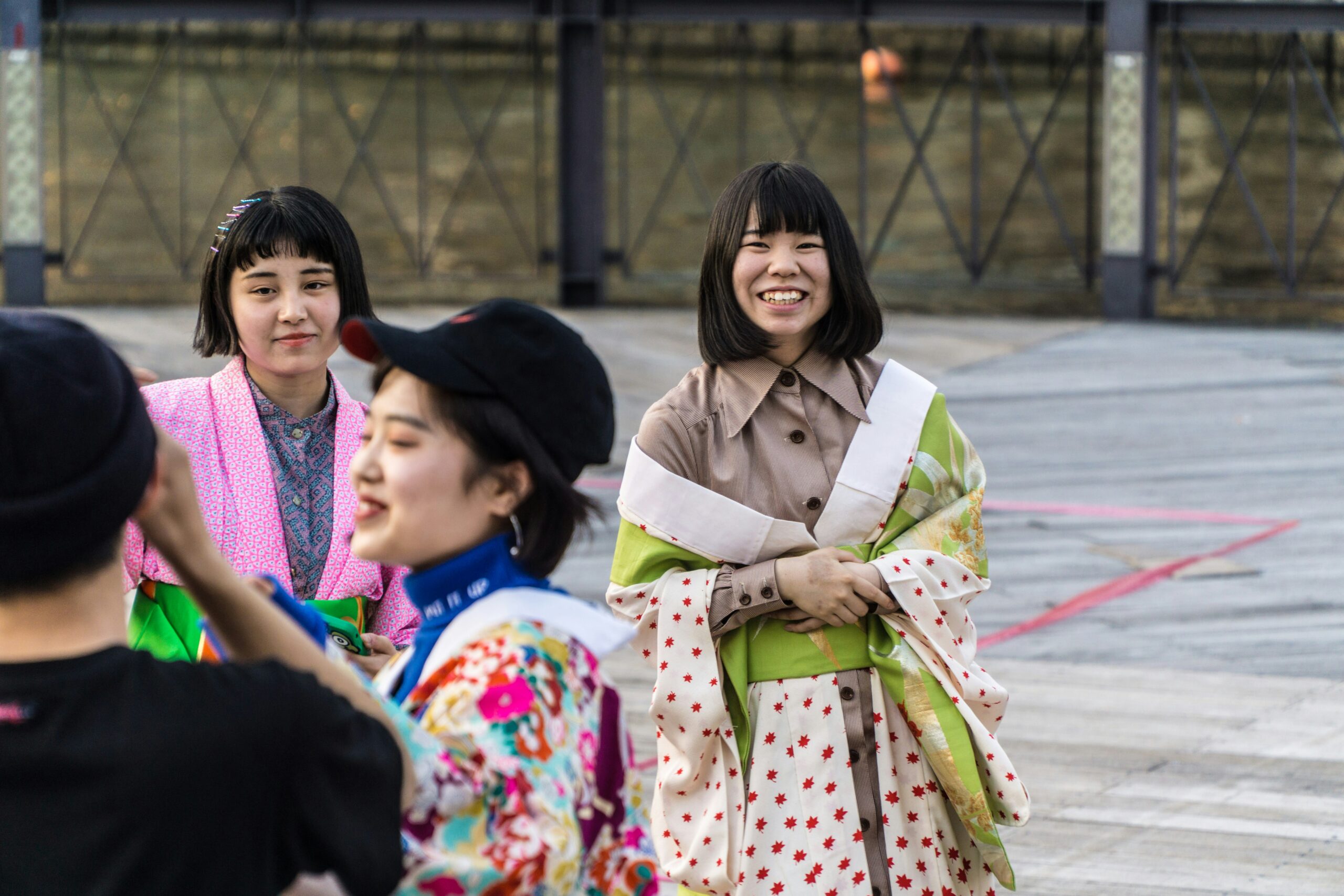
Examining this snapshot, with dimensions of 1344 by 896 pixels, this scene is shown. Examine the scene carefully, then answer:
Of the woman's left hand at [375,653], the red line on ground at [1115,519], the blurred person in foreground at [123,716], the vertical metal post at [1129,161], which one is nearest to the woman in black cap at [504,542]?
the blurred person in foreground at [123,716]

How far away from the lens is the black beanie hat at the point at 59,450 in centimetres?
138

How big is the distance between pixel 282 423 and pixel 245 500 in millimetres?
212

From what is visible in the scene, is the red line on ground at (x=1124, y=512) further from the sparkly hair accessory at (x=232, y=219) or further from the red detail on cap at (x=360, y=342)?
the red detail on cap at (x=360, y=342)

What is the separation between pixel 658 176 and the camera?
52.9 ft

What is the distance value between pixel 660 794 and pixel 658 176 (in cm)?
1351

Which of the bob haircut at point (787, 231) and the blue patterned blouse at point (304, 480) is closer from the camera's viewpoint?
the blue patterned blouse at point (304, 480)

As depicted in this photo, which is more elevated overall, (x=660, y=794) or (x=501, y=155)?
(x=501, y=155)

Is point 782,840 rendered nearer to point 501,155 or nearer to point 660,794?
point 660,794

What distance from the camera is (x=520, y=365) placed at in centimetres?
175

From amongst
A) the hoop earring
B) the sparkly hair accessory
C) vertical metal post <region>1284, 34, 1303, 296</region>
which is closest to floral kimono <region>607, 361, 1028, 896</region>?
the sparkly hair accessory

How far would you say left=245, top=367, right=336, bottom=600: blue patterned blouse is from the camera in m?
2.73

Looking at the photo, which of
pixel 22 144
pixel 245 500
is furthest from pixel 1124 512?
pixel 22 144

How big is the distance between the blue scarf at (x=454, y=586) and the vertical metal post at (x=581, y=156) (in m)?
14.3

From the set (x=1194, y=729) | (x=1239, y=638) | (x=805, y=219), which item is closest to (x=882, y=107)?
(x=1239, y=638)
